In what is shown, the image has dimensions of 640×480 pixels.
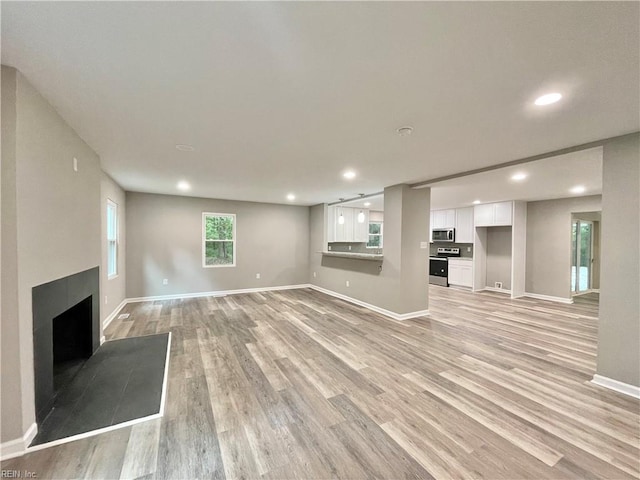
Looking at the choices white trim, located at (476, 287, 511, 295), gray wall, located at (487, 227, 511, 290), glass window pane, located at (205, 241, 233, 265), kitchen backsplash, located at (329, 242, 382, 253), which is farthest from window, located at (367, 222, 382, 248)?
glass window pane, located at (205, 241, 233, 265)

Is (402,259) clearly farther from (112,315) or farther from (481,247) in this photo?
(112,315)

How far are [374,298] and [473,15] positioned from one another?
15.3 feet

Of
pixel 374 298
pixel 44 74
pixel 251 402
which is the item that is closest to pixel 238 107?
pixel 44 74

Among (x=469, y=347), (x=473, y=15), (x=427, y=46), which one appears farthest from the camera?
(x=469, y=347)

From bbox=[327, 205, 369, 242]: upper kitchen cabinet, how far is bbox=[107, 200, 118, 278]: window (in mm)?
4650

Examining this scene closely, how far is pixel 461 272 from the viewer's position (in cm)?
756

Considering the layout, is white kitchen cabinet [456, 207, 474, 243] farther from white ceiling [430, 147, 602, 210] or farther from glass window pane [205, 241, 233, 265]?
glass window pane [205, 241, 233, 265]

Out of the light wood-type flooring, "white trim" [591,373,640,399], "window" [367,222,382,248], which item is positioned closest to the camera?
the light wood-type flooring

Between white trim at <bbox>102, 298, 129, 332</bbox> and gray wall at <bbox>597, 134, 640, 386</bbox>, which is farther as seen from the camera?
white trim at <bbox>102, 298, 129, 332</bbox>

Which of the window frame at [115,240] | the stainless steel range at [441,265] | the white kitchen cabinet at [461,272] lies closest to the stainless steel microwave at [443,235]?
the stainless steel range at [441,265]

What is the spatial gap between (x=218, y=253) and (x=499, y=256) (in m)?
7.80

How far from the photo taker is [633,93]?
1755 millimetres

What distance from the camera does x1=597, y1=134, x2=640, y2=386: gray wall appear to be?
2.36 metres

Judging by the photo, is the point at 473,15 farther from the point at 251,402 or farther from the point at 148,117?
the point at 251,402
